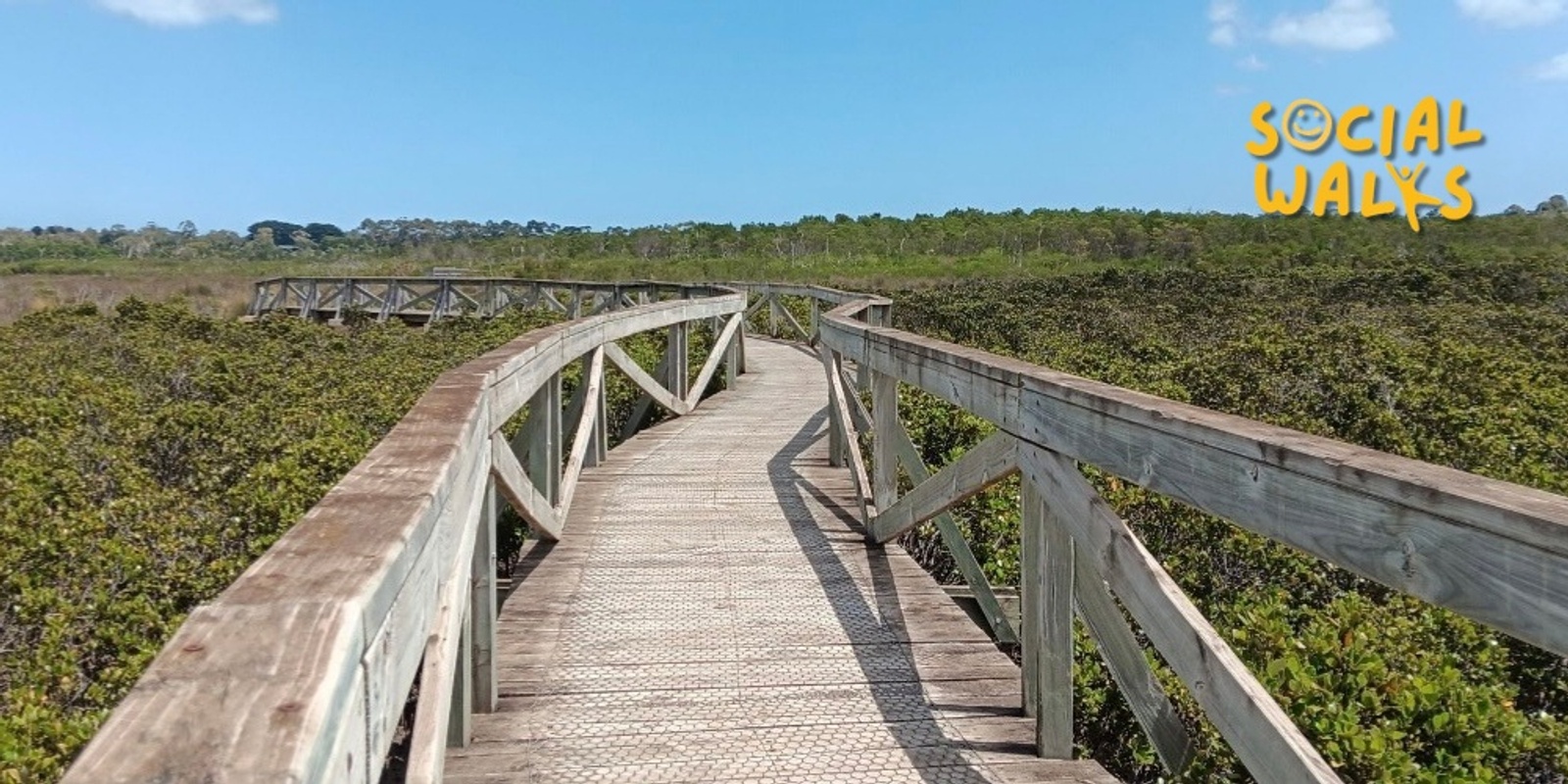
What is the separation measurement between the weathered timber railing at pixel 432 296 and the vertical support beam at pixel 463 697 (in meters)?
13.1

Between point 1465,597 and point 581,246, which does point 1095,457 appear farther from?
point 581,246

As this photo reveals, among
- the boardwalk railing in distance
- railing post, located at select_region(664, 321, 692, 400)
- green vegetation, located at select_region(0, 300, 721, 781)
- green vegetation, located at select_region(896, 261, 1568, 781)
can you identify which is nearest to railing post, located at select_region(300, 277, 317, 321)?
green vegetation, located at select_region(0, 300, 721, 781)

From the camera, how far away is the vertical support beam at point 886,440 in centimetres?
433

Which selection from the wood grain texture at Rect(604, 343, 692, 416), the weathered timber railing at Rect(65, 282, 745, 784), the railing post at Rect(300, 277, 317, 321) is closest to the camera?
the weathered timber railing at Rect(65, 282, 745, 784)

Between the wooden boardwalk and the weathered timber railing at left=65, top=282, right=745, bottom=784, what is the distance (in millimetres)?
373

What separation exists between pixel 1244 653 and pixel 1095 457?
1.52 meters

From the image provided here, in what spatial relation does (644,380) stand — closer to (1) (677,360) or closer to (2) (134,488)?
(1) (677,360)

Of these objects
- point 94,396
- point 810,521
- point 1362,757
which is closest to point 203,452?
point 94,396

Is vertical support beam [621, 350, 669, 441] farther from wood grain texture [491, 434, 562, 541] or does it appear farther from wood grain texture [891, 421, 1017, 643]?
wood grain texture [891, 421, 1017, 643]

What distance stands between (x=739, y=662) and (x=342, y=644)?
7.74ft

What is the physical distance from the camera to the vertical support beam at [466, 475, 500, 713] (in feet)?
8.85

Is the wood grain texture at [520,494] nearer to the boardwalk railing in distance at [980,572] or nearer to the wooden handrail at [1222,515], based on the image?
the boardwalk railing in distance at [980,572]

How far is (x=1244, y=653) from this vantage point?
128 inches

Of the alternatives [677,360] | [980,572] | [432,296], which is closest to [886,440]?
[980,572]
